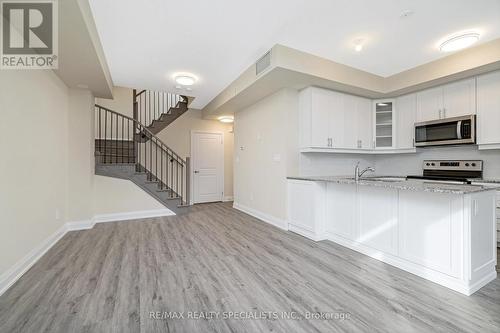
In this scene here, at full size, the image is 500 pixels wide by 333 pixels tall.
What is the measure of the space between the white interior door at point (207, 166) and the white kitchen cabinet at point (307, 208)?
11.1 feet

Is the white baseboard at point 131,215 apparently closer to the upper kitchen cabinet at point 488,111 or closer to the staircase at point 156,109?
the staircase at point 156,109

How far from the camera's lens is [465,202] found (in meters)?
1.95

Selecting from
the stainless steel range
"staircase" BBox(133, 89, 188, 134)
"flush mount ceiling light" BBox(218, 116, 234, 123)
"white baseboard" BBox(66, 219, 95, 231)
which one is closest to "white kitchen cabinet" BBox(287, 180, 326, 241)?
the stainless steel range

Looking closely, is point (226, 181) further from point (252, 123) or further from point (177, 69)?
point (177, 69)

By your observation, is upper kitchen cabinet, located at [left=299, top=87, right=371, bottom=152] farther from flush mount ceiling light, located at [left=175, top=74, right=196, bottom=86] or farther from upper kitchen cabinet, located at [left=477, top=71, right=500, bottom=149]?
flush mount ceiling light, located at [left=175, top=74, right=196, bottom=86]

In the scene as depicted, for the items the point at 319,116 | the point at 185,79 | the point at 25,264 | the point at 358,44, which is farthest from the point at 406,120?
the point at 25,264

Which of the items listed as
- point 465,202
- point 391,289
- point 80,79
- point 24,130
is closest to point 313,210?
point 391,289

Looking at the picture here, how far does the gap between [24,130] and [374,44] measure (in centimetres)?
450

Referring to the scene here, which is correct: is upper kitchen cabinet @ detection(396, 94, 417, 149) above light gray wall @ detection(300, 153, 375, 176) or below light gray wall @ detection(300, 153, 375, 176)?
above

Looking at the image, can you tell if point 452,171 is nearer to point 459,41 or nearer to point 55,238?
point 459,41

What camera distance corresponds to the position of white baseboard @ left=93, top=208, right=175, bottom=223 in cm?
456

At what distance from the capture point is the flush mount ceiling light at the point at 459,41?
2.66m

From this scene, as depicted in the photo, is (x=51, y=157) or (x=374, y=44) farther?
(x=51, y=157)

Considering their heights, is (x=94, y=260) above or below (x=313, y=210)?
below
